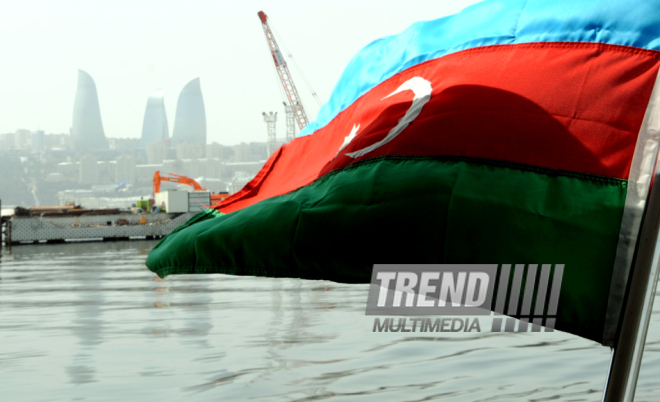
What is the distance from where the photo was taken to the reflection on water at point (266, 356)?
26.2ft

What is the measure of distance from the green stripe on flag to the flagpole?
18 cm

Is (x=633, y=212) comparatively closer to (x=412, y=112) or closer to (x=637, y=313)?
(x=637, y=313)

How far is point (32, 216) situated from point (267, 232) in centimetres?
5537

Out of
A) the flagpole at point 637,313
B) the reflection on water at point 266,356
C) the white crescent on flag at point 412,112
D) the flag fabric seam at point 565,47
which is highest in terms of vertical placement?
the flag fabric seam at point 565,47

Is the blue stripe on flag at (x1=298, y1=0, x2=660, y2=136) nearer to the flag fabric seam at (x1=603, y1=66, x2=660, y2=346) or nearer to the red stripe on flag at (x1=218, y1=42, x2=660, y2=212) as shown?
the red stripe on flag at (x1=218, y1=42, x2=660, y2=212)

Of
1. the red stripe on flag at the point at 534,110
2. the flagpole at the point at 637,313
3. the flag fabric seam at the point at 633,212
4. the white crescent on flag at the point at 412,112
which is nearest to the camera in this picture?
the flagpole at the point at 637,313

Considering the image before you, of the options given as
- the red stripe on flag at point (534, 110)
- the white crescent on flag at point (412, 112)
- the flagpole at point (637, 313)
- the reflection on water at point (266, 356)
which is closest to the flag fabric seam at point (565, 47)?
the red stripe on flag at point (534, 110)

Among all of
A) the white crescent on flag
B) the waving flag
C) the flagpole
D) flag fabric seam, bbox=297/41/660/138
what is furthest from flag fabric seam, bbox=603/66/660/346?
the white crescent on flag

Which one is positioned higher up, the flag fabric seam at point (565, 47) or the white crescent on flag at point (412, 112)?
the flag fabric seam at point (565, 47)

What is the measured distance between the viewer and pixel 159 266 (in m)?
2.43

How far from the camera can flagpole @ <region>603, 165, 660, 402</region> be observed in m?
1.41

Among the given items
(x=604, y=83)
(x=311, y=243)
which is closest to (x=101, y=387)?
(x=311, y=243)

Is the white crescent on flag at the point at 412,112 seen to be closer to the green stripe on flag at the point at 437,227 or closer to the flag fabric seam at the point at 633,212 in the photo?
the green stripe on flag at the point at 437,227

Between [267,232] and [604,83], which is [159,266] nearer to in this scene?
[267,232]
